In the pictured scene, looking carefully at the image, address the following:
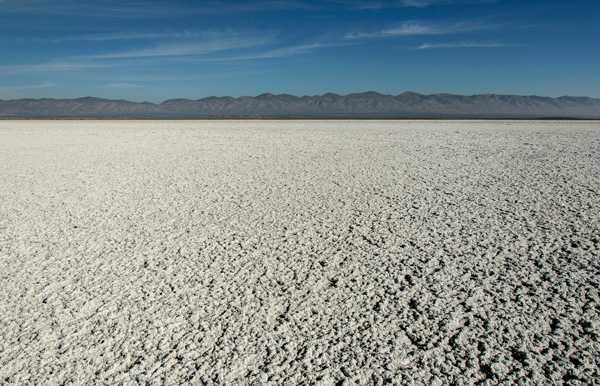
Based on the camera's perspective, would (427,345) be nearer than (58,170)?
Yes

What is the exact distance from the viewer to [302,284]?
71.8 inches

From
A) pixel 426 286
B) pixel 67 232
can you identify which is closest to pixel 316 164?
pixel 67 232

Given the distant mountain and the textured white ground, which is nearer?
the textured white ground

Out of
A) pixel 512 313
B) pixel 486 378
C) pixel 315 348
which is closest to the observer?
pixel 486 378

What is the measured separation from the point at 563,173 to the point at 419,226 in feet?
9.81

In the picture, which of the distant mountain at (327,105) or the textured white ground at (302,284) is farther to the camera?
the distant mountain at (327,105)

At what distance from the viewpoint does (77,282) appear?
1.87 metres

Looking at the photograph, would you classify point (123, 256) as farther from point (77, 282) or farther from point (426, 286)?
point (426, 286)

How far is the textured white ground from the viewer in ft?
4.20

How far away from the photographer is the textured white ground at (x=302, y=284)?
1281 millimetres

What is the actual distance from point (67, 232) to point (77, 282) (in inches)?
35.7

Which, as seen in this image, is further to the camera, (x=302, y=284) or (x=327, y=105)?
(x=327, y=105)

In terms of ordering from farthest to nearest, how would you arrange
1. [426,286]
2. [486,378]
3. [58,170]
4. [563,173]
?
[58,170], [563,173], [426,286], [486,378]

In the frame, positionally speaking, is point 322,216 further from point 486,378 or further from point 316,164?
point 316,164
